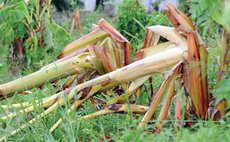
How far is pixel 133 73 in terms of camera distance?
392cm

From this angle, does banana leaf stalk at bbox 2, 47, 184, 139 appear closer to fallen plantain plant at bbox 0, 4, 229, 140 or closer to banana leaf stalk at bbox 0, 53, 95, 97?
fallen plantain plant at bbox 0, 4, 229, 140

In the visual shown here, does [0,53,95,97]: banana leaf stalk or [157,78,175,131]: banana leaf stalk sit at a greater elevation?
[0,53,95,97]: banana leaf stalk

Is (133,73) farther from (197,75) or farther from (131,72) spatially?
(197,75)

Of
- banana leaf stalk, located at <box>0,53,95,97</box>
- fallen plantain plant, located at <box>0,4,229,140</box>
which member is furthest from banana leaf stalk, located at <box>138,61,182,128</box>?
banana leaf stalk, located at <box>0,53,95,97</box>

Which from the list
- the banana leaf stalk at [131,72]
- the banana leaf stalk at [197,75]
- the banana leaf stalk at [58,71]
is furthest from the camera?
the banana leaf stalk at [58,71]

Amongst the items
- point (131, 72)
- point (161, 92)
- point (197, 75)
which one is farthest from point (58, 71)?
point (197, 75)

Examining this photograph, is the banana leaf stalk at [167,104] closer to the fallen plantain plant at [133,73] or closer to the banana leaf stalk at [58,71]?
the fallen plantain plant at [133,73]

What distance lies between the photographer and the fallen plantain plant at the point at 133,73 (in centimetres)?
377

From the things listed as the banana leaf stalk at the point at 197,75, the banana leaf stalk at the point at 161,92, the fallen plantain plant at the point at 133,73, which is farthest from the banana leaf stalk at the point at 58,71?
the banana leaf stalk at the point at 197,75

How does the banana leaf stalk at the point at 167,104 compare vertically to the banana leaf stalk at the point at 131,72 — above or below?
below

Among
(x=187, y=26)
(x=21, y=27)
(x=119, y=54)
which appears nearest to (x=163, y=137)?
(x=187, y=26)

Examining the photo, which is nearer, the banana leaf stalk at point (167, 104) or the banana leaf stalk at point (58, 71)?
the banana leaf stalk at point (167, 104)

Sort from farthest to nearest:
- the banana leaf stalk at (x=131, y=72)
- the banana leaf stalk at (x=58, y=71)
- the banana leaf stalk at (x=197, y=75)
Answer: the banana leaf stalk at (x=58, y=71)
the banana leaf stalk at (x=131, y=72)
the banana leaf stalk at (x=197, y=75)

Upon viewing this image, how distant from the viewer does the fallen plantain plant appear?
12.4 ft
